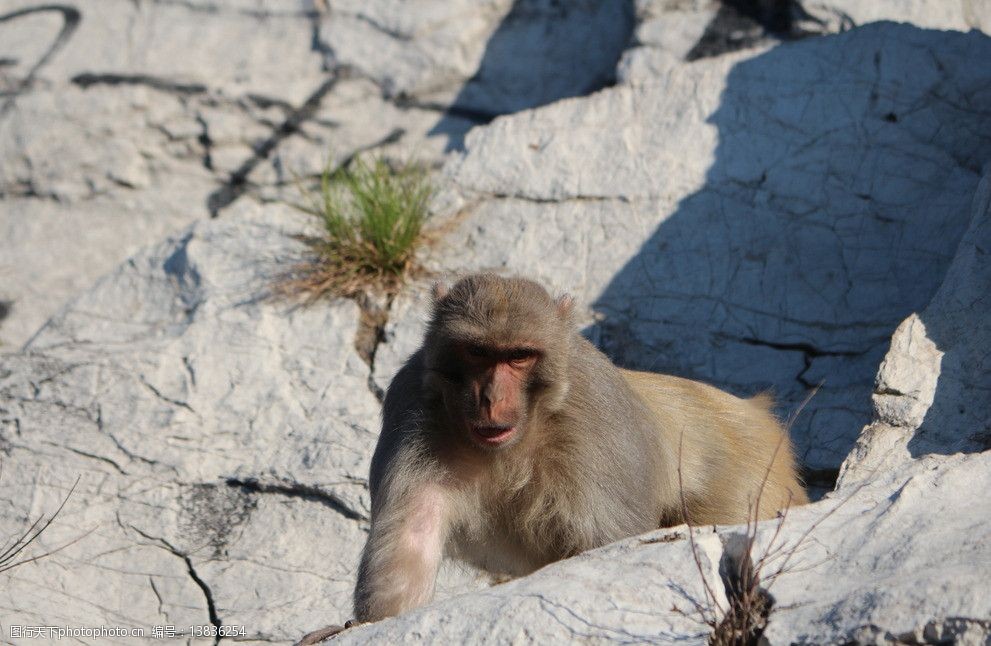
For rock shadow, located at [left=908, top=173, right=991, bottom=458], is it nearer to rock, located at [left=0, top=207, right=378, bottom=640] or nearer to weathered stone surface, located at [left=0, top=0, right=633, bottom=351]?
rock, located at [left=0, top=207, right=378, bottom=640]

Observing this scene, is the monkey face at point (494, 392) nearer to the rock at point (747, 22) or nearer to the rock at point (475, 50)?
the rock at point (747, 22)

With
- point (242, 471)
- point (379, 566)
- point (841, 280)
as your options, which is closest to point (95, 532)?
point (242, 471)

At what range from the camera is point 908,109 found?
6.72 m

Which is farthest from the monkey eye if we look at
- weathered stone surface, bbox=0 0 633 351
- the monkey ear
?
weathered stone surface, bbox=0 0 633 351

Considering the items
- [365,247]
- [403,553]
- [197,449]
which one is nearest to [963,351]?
[403,553]

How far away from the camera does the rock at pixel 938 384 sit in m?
4.58

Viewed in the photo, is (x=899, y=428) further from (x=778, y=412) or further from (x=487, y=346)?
(x=487, y=346)

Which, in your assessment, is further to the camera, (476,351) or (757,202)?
(757,202)

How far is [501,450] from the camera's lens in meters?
4.18

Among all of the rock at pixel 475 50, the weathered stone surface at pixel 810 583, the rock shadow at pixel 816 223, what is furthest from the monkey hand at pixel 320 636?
the rock at pixel 475 50

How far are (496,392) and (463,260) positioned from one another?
2932mm

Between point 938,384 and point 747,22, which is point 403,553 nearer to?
point 938,384

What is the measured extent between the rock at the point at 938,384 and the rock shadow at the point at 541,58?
442 cm

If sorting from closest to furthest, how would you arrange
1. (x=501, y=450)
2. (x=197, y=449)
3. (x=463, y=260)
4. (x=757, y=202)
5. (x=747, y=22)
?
(x=501, y=450) < (x=197, y=449) < (x=757, y=202) < (x=463, y=260) < (x=747, y=22)
